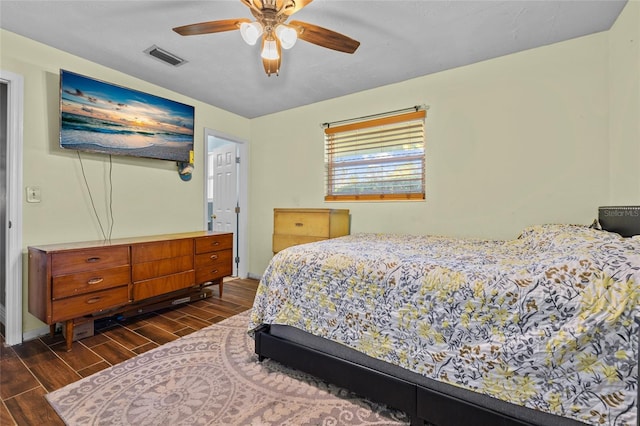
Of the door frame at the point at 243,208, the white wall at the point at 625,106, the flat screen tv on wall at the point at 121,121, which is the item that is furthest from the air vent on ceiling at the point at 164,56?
the white wall at the point at 625,106

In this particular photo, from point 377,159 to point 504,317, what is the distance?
7.81 ft

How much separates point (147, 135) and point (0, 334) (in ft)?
6.99

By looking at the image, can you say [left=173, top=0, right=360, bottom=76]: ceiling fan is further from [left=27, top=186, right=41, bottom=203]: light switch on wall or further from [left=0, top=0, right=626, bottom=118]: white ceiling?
[left=27, top=186, right=41, bottom=203]: light switch on wall

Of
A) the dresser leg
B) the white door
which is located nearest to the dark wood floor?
the dresser leg

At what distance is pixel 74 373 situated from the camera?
1822 mm

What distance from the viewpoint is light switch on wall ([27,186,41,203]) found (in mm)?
2299

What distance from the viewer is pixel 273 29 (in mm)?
1719

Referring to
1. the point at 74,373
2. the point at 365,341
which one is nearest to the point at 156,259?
the point at 74,373

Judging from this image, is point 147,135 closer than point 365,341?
No

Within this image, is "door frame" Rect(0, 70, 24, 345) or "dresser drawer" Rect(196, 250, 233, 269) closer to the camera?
"door frame" Rect(0, 70, 24, 345)

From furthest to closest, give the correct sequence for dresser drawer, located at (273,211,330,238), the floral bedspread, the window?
dresser drawer, located at (273,211,330,238)
the window
the floral bedspread

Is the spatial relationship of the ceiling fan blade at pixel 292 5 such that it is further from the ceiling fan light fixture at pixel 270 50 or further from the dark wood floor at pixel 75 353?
the dark wood floor at pixel 75 353

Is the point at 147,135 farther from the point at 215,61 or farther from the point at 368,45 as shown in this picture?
the point at 368,45

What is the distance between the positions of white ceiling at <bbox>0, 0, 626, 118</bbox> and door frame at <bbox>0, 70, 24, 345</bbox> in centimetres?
51
